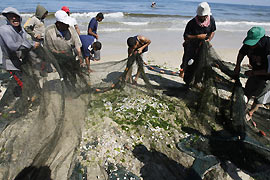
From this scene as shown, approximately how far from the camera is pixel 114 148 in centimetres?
328

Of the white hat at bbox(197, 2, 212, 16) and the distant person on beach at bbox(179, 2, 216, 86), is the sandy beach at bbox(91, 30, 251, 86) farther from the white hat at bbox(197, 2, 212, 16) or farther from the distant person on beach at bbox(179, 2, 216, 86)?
the white hat at bbox(197, 2, 212, 16)

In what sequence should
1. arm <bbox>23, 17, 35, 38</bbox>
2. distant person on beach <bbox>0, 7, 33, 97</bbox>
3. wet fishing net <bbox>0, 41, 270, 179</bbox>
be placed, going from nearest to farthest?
wet fishing net <bbox>0, 41, 270, 179</bbox> → distant person on beach <bbox>0, 7, 33, 97</bbox> → arm <bbox>23, 17, 35, 38</bbox>

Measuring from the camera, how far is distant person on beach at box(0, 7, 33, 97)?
3227 millimetres

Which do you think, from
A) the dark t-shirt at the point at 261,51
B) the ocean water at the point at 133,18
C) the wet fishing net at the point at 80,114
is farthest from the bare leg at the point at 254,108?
the ocean water at the point at 133,18

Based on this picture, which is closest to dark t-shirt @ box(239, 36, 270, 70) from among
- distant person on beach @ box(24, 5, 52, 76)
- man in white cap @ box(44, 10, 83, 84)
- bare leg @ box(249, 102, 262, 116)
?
bare leg @ box(249, 102, 262, 116)

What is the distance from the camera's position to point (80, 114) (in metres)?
3.53

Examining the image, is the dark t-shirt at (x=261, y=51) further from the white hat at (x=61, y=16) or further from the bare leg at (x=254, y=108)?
the white hat at (x=61, y=16)

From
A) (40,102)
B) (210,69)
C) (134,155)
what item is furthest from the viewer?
(210,69)

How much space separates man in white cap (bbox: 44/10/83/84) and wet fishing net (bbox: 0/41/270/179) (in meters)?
0.02

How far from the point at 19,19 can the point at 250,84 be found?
4.38 m

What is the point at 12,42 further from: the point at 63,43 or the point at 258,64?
the point at 258,64

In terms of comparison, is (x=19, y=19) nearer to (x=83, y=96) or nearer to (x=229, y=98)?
(x=83, y=96)

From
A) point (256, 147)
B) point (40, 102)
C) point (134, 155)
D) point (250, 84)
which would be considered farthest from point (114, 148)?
point (250, 84)

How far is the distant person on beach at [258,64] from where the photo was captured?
3252 mm
